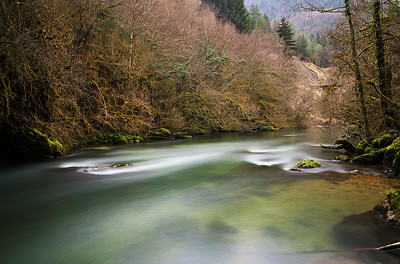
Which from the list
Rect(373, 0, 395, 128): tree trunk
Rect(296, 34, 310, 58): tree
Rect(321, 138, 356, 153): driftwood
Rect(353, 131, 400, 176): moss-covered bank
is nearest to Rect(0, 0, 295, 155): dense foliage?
Rect(373, 0, 395, 128): tree trunk

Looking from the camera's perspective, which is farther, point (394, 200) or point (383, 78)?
point (383, 78)

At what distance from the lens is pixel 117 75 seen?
54.9ft

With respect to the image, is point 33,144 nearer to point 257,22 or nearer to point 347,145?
point 347,145

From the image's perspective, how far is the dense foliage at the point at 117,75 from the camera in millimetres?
9578

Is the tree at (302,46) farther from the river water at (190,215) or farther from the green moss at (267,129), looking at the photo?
the river water at (190,215)

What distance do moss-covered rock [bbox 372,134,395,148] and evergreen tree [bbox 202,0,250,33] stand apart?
3928 centimetres

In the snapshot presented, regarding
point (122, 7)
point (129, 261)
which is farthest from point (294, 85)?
point (129, 261)

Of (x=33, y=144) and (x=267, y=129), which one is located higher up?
(x=33, y=144)

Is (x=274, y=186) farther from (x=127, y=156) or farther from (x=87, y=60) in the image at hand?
(x=87, y=60)

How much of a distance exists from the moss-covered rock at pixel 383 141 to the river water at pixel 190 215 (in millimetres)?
1440

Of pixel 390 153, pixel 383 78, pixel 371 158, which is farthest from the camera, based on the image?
pixel 371 158

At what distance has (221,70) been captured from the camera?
22.9 m

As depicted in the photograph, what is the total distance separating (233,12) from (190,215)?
46.8 meters

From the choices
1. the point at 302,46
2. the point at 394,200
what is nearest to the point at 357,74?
the point at 394,200
